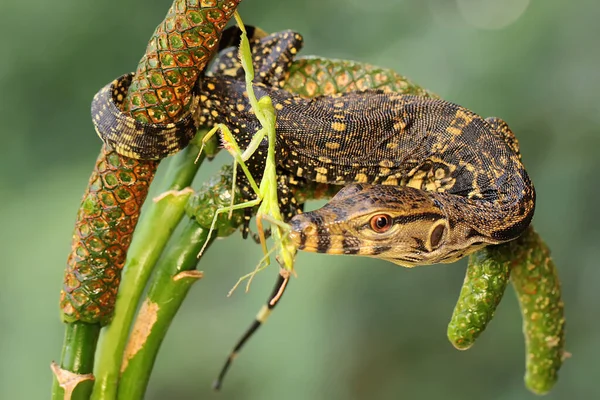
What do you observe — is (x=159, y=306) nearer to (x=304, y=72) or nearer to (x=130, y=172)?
(x=130, y=172)

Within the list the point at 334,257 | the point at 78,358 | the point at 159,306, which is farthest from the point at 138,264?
the point at 334,257

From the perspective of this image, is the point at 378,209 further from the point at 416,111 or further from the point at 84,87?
the point at 84,87

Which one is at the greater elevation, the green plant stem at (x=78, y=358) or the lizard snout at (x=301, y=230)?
the lizard snout at (x=301, y=230)

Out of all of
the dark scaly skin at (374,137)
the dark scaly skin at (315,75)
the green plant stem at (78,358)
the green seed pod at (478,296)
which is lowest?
the green plant stem at (78,358)

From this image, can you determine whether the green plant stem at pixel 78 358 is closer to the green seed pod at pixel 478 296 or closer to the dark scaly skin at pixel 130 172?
the dark scaly skin at pixel 130 172

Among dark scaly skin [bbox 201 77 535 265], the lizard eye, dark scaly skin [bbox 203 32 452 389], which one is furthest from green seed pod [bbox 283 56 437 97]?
the lizard eye

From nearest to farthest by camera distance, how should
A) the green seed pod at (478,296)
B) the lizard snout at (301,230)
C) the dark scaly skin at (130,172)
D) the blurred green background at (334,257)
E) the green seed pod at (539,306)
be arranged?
the lizard snout at (301,230)
the dark scaly skin at (130,172)
the green seed pod at (478,296)
the green seed pod at (539,306)
the blurred green background at (334,257)

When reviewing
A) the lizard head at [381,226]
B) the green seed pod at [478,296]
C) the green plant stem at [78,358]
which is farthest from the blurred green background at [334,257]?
the lizard head at [381,226]

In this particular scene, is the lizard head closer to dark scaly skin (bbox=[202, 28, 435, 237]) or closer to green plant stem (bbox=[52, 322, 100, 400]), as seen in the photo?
dark scaly skin (bbox=[202, 28, 435, 237])
